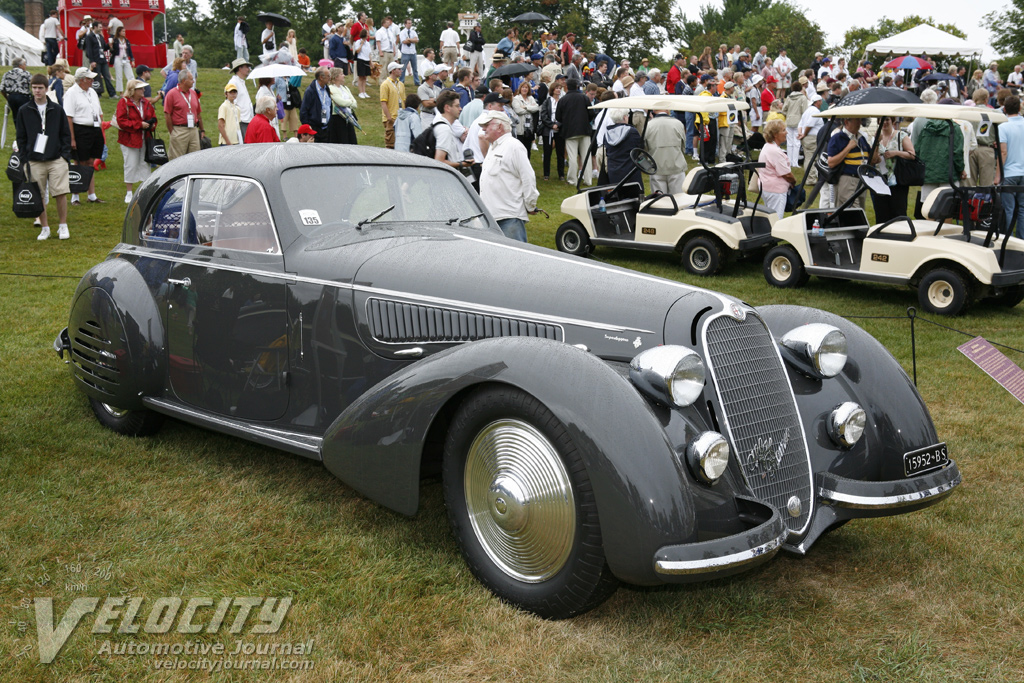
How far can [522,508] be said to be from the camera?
330 centimetres

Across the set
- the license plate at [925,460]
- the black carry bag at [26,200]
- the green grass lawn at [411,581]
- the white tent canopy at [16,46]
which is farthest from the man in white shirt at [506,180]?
the white tent canopy at [16,46]

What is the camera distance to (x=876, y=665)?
3.10m

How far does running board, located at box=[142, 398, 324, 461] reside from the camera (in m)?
4.24

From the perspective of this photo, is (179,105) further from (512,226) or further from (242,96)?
(512,226)

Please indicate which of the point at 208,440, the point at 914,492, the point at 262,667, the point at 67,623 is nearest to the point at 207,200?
the point at 208,440


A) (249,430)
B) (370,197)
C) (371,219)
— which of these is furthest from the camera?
(370,197)

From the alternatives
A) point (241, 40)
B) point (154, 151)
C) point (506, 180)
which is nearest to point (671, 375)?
point (506, 180)

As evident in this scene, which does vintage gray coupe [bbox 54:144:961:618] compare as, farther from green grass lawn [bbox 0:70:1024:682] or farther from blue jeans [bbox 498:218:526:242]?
blue jeans [bbox 498:218:526:242]

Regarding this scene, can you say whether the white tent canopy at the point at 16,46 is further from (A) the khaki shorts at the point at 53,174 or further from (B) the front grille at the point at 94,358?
(B) the front grille at the point at 94,358

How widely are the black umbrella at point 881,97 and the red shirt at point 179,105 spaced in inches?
346

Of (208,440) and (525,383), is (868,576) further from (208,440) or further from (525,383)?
(208,440)

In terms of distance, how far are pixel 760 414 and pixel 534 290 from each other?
1.10 metres

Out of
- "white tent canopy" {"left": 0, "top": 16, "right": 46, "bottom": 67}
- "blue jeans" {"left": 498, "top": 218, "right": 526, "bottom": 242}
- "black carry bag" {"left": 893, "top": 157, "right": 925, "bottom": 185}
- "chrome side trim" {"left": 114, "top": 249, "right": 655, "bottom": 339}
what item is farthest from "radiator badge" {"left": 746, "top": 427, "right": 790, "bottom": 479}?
"white tent canopy" {"left": 0, "top": 16, "right": 46, "bottom": 67}

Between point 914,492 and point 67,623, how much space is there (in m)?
3.35
